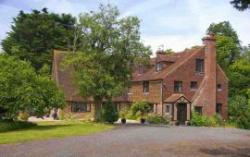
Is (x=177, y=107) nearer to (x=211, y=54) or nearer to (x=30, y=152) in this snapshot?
(x=211, y=54)

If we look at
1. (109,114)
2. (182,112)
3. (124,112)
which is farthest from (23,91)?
(124,112)

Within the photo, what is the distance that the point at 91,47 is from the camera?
1859 inches

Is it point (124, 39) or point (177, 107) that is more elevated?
point (124, 39)

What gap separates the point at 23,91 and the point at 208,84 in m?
28.7

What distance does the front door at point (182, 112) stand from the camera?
5590 cm

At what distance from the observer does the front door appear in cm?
5590

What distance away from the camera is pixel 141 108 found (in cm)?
5878

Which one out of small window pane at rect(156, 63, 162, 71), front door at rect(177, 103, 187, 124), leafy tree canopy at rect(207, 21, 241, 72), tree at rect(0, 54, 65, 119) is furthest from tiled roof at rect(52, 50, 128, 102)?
leafy tree canopy at rect(207, 21, 241, 72)

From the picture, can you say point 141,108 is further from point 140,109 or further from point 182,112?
point 182,112

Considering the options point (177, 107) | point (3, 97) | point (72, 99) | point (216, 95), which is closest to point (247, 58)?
point (216, 95)

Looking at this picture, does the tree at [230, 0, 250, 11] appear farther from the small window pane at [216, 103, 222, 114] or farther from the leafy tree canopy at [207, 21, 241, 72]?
the leafy tree canopy at [207, 21, 241, 72]

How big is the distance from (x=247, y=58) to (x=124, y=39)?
40404mm

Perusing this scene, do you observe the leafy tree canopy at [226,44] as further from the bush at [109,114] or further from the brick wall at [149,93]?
the bush at [109,114]

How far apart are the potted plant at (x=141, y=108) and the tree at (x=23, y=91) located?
19508 mm
